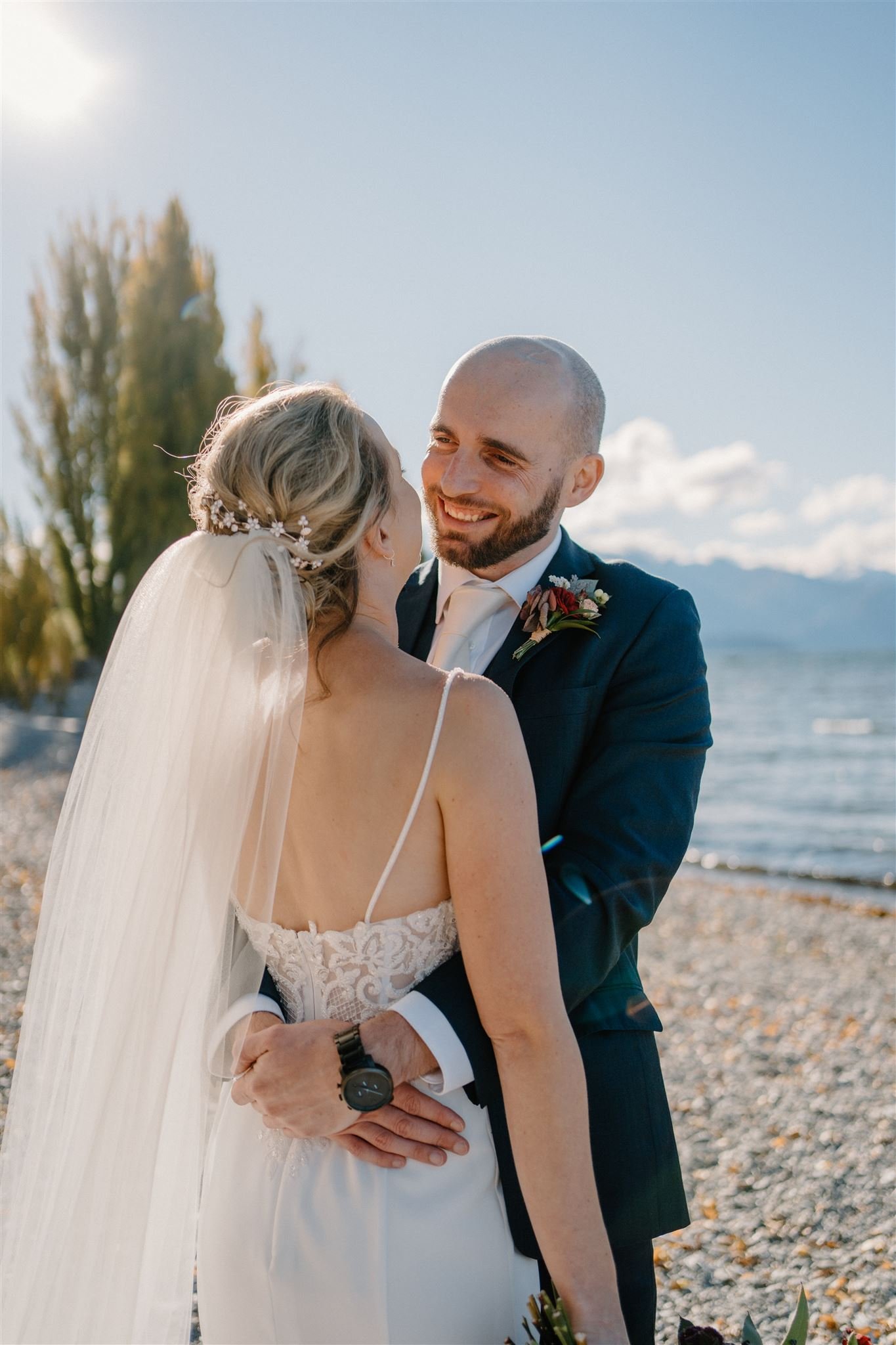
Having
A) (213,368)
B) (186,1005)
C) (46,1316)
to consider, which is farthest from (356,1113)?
(213,368)

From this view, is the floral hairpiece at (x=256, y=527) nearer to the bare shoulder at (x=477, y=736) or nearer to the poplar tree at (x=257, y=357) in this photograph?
the bare shoulder at (x=477, y=736)

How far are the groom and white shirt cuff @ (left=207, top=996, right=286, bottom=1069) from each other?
2.6 inches

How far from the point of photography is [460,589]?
3.26m

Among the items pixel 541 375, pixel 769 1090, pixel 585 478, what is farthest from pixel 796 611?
pixel 541 375

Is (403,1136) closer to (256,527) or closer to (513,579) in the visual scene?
(256,527)

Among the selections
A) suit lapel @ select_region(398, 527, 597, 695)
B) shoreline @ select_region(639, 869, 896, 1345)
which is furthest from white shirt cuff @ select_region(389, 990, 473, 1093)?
shoreline @ select_region(639, 869, 896, 1345)

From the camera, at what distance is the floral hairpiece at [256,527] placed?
2029 mm

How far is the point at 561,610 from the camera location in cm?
286

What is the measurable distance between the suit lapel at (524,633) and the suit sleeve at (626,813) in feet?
0.82

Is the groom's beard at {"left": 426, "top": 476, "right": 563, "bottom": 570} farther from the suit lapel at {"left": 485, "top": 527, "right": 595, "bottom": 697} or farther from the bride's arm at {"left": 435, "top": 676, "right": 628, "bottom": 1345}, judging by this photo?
the bride's arm at {"left": 435, "top": 676, "right": 628, "bottom": 1345}

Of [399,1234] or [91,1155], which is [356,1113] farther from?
[91,1155]

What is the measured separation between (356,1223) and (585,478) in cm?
225

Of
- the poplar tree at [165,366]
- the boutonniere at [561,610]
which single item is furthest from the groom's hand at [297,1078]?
the poplar tree at [165,366]

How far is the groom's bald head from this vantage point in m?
3.17
